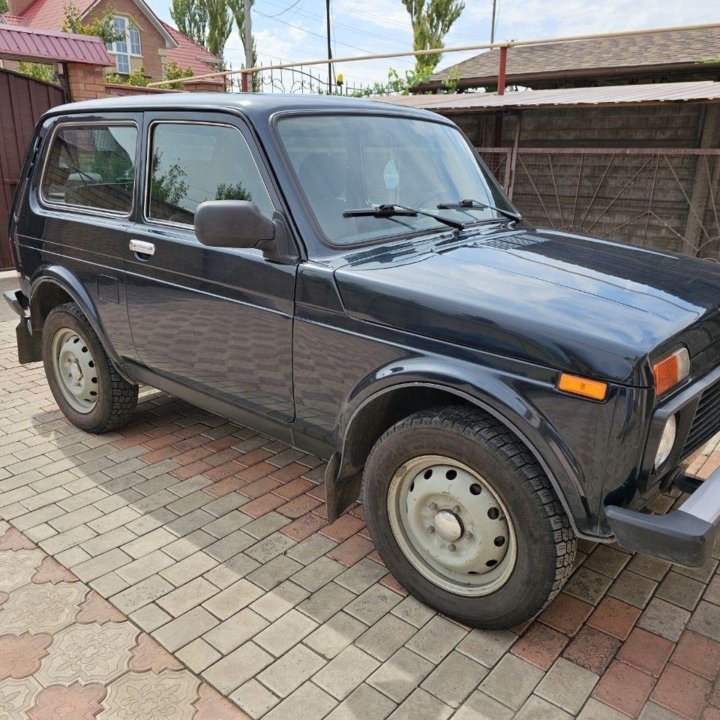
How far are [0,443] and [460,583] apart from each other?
10.6 ft

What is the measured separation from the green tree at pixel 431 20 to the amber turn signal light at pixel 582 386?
43.0m

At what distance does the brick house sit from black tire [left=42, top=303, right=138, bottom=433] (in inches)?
1305

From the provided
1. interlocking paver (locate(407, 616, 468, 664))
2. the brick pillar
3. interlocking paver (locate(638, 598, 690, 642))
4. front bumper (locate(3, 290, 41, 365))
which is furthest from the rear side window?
the brick pillar

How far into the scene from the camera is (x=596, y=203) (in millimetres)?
9547

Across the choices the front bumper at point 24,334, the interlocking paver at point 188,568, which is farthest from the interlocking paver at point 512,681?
the front bumper at point 24,334

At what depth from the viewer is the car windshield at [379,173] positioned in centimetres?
293

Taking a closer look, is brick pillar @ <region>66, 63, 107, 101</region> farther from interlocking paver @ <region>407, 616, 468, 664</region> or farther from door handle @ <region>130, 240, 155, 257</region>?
interlocking paver @ <region>407, 616, 468, 664</region>

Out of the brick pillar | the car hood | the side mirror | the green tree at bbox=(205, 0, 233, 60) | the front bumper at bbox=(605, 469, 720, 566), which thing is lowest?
the front bumper at bbox=(605, 469, 720, 566)

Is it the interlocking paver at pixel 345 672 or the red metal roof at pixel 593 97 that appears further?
the red metal roof at pixel 593 97

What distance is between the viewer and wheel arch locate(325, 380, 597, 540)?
2207mm

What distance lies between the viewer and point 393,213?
3.08 m

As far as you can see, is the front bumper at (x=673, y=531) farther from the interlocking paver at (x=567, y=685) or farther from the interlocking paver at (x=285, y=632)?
the interlocking paver at (x=285, y=632)

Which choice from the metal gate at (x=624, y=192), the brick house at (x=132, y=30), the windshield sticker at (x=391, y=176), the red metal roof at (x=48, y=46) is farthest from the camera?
Result: the brick house at (x=132, y=30)

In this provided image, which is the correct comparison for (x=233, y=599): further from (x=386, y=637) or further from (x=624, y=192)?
(x=624, y=192)
